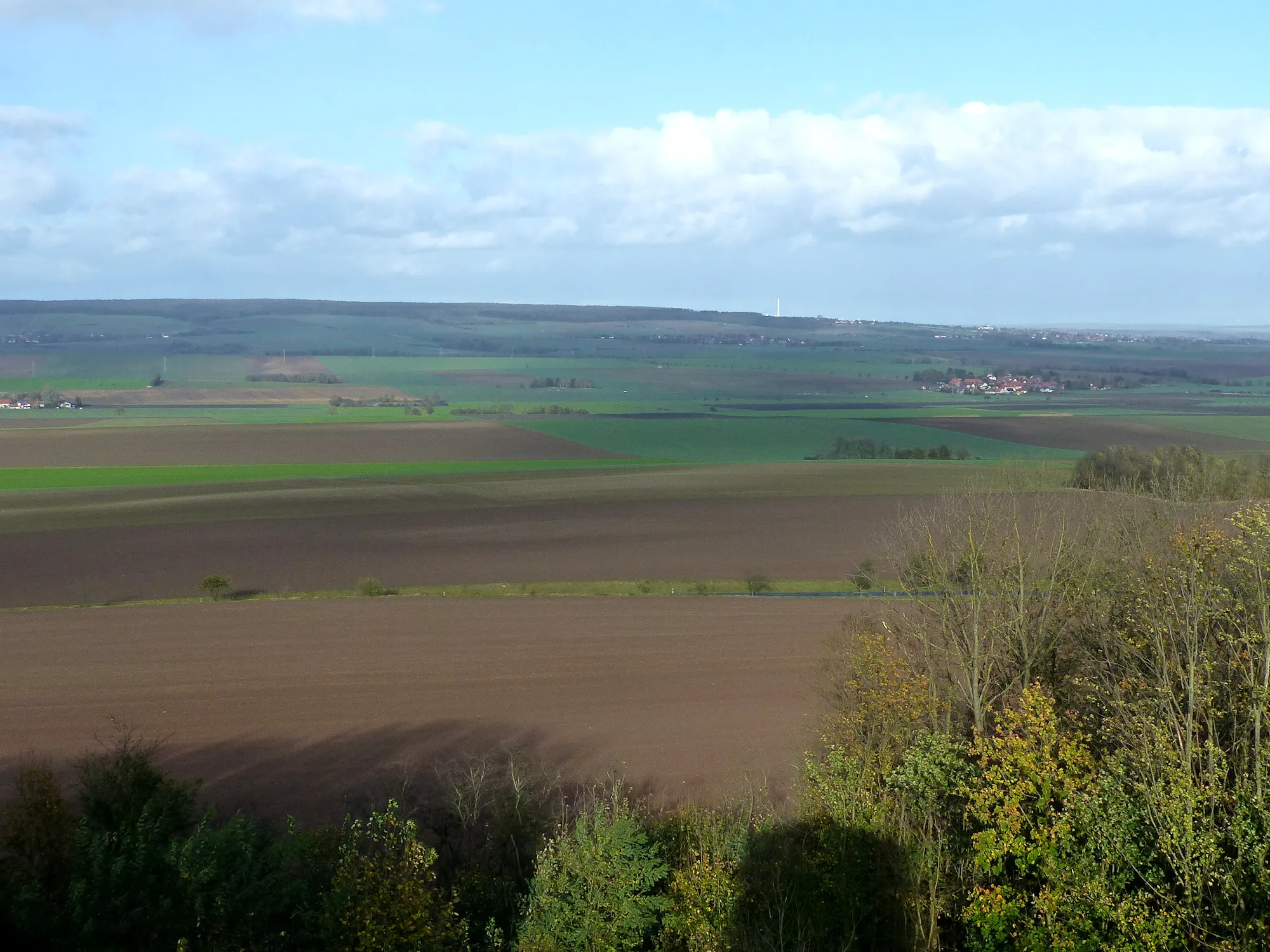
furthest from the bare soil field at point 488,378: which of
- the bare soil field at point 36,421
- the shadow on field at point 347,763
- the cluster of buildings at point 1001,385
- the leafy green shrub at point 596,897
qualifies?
the leafy green shrub at point 596,897

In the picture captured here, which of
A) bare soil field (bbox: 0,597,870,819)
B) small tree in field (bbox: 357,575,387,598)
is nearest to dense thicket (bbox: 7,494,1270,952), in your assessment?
bare soil field (bbox: 0,597,870,819)

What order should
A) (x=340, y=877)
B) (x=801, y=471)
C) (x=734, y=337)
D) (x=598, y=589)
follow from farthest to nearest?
(x=734, y=337) < (x=801, y=471) < (x=598, y=589) < (x=340, y=877)

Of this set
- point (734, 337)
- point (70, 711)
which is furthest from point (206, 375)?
point (70, 711)

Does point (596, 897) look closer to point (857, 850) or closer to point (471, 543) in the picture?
point (857, 850)

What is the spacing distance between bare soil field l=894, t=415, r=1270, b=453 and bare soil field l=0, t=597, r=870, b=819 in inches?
1573

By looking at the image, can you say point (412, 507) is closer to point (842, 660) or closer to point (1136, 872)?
point (842, 660)

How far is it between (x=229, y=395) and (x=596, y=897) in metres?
101

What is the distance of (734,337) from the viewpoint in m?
159

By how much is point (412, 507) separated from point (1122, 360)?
101 m

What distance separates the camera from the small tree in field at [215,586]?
34719mm

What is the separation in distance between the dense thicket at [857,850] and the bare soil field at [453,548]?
23.5 metres

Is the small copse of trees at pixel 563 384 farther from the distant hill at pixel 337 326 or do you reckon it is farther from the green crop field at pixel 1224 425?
the green crop field at pixel 1224 425

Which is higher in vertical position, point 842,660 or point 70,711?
point 842,660

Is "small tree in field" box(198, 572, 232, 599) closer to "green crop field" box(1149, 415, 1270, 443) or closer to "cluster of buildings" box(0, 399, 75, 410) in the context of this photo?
"green crop field" box(1149, 415, 1270, 443)
